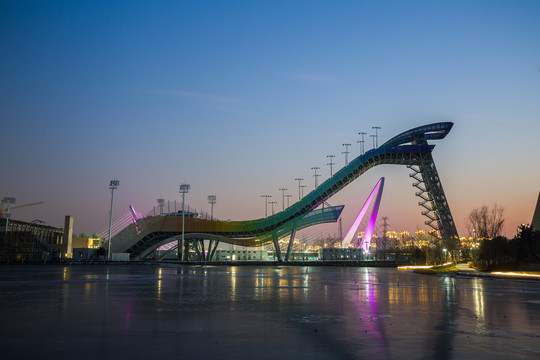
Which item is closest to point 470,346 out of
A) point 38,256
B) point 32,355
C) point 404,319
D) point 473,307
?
point 404,319

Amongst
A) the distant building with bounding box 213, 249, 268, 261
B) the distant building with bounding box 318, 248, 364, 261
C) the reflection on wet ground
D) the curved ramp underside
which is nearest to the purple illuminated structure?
the distant building with bounding box 318, 248, 364, 261

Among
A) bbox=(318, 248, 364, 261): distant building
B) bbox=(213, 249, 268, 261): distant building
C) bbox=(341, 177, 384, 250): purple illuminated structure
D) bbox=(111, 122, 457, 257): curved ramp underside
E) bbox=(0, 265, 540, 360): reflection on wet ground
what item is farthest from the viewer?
bbox=(213, 249, 268, 261): distant building

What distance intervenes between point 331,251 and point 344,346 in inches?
4139

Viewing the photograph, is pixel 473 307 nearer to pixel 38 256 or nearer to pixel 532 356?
pixel 532 356

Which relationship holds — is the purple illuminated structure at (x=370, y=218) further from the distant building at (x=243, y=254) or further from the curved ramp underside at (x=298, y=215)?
the distant building at (x=243, y=254)

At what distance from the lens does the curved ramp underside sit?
8756 centimetres

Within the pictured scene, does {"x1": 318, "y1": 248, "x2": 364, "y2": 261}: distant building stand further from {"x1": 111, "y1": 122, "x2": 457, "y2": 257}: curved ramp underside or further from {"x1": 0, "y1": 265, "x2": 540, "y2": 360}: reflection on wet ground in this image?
{"x1": 0, "y1": 265, "x2": 540, "y2": 360}: reflection on wet ground

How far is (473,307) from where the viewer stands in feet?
51.6

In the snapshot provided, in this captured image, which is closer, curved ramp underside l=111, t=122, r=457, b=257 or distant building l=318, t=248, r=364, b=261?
curved ramp underside l=111, t=122, r=457, b=257

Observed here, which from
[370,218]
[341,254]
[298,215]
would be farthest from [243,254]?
[370,218]

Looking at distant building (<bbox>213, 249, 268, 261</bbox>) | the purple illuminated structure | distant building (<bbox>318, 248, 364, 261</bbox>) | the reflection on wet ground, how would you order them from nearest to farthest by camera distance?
1. the reflection on wet ground
2. the purple illuminated structure
3. distant building (<bbox>318, 248, 364, 261</bbox>)
4. distant building (<bbox>213, 249, 268, 261</bbox>)

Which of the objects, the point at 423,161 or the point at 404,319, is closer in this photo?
the point at 404,319

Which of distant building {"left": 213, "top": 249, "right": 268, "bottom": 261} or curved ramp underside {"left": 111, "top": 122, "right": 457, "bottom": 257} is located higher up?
curved ramp underside {"left": 111, "top": 122, "right": 457, "bottom": 257}

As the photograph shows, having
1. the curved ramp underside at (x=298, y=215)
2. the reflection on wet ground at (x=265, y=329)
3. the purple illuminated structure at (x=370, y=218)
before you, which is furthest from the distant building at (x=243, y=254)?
the reflection on wet ground at (x=265, y=329)
